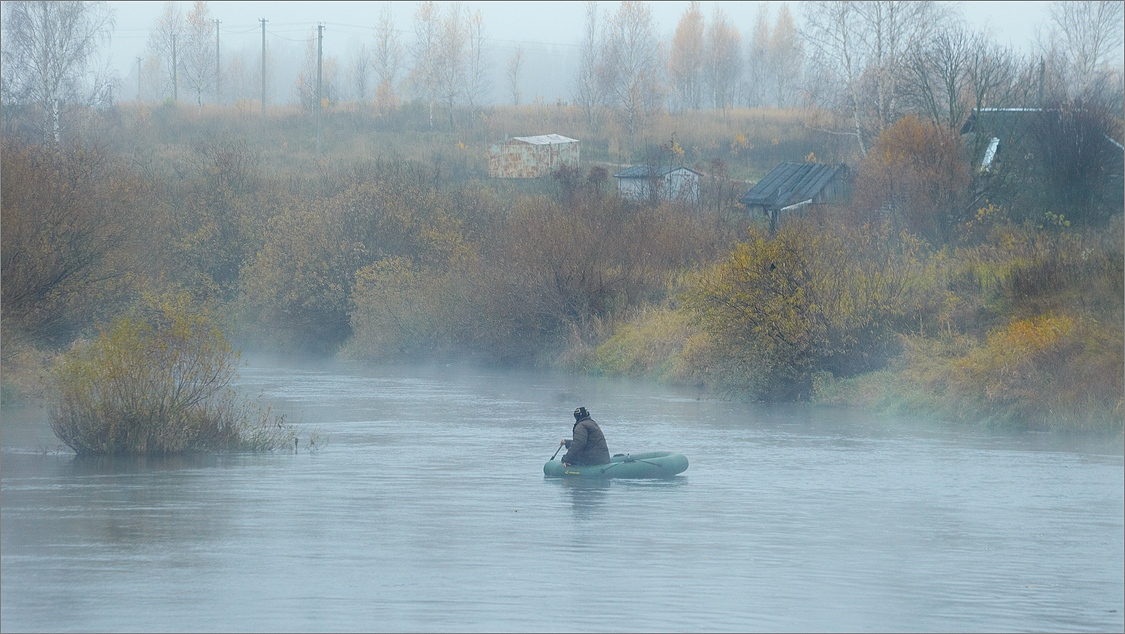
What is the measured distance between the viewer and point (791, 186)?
2058 inches

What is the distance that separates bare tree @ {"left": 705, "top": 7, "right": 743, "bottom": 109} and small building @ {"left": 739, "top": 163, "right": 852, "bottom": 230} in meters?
44.7

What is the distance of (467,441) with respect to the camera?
22.7 m

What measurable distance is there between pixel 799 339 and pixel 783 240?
2.20 meters

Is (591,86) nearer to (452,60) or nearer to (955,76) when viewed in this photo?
(452,60)

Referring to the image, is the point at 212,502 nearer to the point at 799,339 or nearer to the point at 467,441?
the point at 467,441

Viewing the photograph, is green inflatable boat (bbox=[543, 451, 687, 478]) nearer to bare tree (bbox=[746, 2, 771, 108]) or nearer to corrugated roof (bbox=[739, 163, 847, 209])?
corrugated roof (bbox=[739, 163, 847, 209])

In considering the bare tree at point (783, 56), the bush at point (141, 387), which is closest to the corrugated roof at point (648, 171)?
the bush at point (141, 387)

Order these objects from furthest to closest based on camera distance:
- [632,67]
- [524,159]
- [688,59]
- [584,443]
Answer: [688,59] < [632,67] < [524,159] < [584,443]

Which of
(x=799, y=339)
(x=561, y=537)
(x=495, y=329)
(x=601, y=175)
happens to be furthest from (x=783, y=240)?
(x=601, y=175)

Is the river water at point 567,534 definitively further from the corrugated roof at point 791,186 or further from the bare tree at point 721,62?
the bare tree at point 721,62

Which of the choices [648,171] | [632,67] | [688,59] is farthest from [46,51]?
[688,59]

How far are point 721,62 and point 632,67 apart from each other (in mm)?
23053

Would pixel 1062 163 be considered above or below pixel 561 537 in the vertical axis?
above

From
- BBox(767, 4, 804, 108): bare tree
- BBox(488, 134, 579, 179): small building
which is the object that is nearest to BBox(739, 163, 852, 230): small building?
BBox(488, 134, 579, 179): small building
